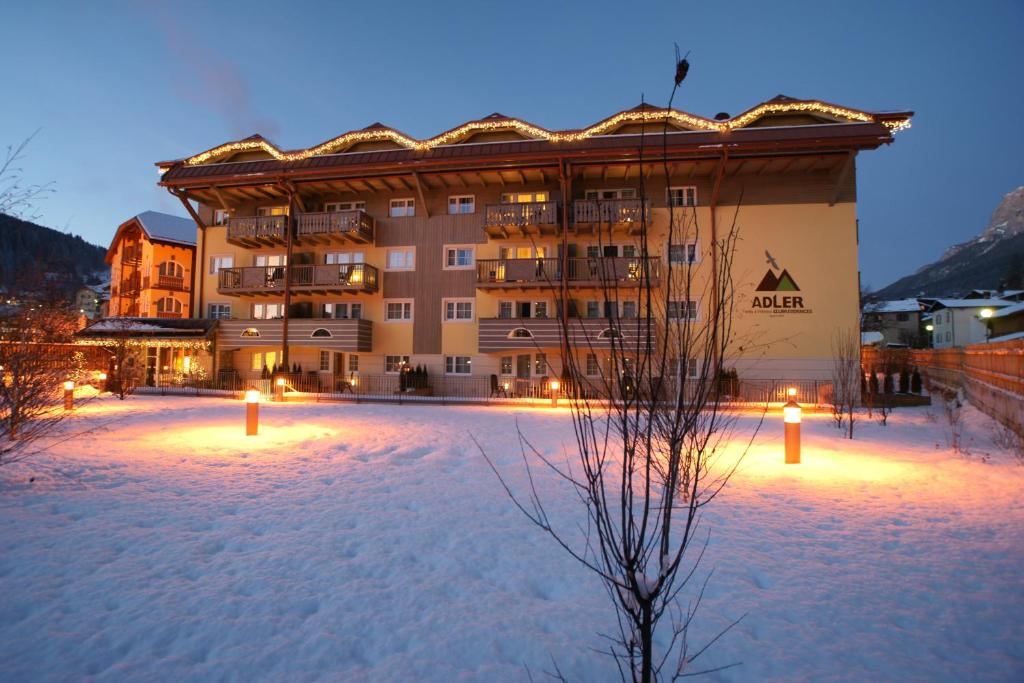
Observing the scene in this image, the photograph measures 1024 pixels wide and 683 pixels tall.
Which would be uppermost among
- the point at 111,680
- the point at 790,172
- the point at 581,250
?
the point at 790,172

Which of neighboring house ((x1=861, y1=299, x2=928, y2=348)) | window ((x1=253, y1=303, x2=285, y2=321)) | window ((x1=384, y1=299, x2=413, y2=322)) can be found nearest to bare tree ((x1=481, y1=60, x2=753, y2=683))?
window ((x1=384, y1=299, x2=413, y2=322))

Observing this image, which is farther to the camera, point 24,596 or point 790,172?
point 790,172

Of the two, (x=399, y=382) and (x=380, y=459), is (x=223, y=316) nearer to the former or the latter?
(x=399, y=382)

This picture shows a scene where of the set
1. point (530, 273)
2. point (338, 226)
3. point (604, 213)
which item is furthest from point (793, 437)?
point (338, 226)

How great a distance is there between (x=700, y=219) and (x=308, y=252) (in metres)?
20.0

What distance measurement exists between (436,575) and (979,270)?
575 ft

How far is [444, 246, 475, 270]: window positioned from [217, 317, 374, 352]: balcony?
510 cm

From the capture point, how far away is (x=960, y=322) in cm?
5650

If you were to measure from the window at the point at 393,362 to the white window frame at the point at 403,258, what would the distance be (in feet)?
14.8

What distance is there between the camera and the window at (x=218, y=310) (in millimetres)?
27297

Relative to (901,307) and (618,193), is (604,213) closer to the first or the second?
(618,193)

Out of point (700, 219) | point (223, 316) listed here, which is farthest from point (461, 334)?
point (223, 316)

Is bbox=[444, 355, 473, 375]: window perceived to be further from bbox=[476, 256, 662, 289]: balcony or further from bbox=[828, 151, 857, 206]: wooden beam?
bbox=[828, 151, 857, 206]: wooden beam

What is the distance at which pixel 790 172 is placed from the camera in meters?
21.8
